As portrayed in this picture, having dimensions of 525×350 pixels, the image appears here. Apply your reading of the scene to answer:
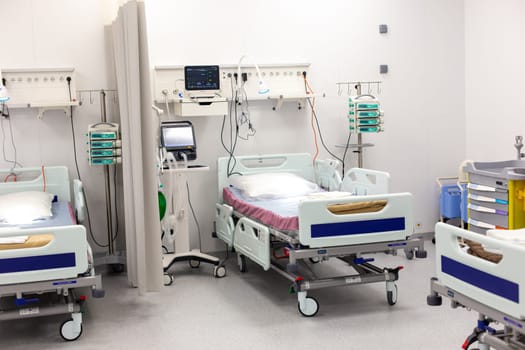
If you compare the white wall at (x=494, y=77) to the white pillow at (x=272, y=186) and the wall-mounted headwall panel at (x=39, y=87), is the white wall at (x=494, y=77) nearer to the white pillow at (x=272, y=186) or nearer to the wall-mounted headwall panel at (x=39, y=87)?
the white pillow at (x=272, y=186)

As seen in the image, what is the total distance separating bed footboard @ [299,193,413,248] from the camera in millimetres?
4277

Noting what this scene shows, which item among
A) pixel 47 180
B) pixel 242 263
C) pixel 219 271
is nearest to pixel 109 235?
pixel 47 180

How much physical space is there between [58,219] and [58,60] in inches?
61.3

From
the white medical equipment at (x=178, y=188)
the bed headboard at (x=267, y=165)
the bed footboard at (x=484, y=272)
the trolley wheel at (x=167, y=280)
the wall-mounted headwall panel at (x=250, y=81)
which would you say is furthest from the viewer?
the bed headboard at (x=267, y=165)

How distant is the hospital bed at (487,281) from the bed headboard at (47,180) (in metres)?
3.52

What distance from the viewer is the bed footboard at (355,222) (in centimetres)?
428

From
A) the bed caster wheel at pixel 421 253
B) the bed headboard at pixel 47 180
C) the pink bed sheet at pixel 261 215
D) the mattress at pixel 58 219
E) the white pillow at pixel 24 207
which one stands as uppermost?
the bed headboard at pixel 47 180

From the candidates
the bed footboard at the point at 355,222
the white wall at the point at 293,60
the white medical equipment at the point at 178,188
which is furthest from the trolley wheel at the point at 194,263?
the bed footboard at the point at 355,222

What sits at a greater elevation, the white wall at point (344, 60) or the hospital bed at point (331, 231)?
the white wall at point (344, 60)

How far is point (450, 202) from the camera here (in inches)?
245

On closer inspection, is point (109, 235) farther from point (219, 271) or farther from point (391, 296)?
point (391, 296)

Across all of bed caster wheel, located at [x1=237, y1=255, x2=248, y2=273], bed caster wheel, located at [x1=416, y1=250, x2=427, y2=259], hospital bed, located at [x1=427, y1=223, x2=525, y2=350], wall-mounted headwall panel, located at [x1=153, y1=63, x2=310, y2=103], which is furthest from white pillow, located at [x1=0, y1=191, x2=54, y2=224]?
hospital bed, located at [x1=427, y1=223, x2=525, y2=350]

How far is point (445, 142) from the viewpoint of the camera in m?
6.73

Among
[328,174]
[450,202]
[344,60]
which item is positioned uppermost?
[344,60]
